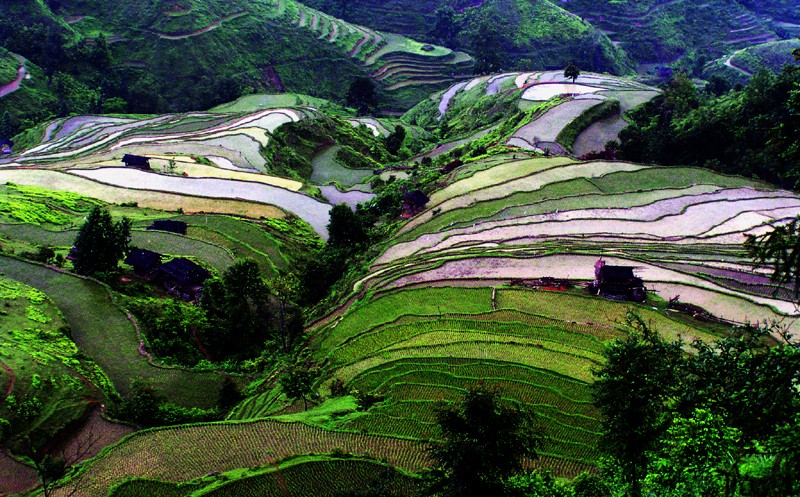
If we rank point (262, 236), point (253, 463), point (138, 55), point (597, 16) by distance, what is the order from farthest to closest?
point (597, 16) → point (138, 55) → point (262, 236) → point (253, 463)

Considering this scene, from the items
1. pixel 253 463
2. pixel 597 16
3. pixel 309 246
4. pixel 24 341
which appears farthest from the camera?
pixel 597 16

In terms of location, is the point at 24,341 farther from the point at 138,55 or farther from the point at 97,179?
the point at 138,55

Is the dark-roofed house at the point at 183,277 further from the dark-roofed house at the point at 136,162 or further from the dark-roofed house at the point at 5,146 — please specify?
the dark-roofed house at the point at 5,146

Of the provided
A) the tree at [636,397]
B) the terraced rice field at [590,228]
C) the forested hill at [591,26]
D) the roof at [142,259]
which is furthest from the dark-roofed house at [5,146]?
the tree at [636,397]

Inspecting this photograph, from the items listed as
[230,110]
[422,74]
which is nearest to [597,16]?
[422,74]

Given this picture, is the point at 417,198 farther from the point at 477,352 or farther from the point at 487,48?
the point at 487,48

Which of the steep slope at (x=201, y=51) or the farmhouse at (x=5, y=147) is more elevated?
the steep slope at (x=201, y=51)
